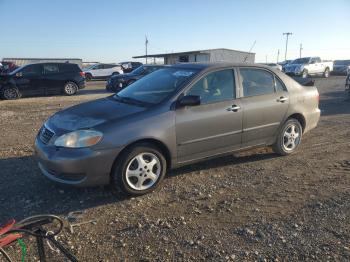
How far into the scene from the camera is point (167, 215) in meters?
4.09

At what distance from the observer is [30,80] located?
1622 cm

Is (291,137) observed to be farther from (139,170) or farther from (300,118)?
(139,170)

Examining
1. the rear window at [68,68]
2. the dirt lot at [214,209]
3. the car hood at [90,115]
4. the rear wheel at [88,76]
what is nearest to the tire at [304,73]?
the rear wheel at [88,76]

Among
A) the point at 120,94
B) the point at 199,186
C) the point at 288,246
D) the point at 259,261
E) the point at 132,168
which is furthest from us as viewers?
the point at 120,94

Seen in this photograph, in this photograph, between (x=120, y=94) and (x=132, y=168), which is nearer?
(x=132, y=168)

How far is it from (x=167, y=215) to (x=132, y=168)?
0.79 metres

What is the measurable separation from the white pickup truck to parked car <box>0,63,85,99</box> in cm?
1852

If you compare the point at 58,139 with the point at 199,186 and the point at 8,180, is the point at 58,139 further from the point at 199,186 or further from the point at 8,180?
the point at 199,186

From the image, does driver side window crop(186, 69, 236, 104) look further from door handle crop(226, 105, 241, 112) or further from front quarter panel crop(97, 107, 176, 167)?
front quarter panel crop(97, 107, 176, 167)

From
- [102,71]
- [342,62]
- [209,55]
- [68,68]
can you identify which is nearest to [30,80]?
[68,68]

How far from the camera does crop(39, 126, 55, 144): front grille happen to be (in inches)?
178

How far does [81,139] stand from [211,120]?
1.83 metres

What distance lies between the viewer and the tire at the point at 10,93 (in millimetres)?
15531

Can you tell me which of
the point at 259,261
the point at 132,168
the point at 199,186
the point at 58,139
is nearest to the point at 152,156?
the point at 132,168
